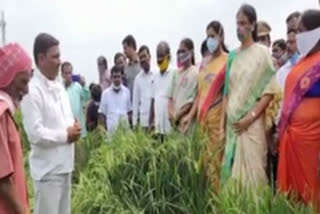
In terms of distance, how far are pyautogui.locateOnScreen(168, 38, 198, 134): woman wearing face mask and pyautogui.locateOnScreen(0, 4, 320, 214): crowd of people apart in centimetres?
1

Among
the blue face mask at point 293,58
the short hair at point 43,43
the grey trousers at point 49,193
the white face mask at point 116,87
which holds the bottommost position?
the grey trousers at point 49,193

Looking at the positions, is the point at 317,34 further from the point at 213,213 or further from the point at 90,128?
the point at 90,128

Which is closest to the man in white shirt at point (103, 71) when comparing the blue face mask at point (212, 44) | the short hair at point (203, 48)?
the short hair at point (203, 48)

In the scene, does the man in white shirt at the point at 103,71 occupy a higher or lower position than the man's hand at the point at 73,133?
lower

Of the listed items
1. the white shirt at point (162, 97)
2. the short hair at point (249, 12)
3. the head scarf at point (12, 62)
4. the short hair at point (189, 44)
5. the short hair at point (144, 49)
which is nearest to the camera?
the head scarf at point (12, 62)

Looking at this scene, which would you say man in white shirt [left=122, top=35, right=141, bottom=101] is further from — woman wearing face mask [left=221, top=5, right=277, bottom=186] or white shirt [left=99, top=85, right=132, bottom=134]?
woman wearing face mask [left=221, top=5, right=277, bottom=186]

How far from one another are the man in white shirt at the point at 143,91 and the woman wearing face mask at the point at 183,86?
47.9 inches

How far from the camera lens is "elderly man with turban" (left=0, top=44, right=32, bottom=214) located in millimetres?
4609

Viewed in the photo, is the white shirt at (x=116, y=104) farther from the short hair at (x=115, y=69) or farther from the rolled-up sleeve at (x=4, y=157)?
the rolled-up sleeve at (x=4, y=157)

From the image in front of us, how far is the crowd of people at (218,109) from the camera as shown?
502cm

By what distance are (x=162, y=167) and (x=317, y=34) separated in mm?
1979

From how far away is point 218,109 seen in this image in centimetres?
778

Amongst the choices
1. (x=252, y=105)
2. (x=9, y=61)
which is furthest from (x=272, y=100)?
(x=9, y=61)

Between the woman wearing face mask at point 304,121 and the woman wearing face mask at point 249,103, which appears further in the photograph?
the woman wearing face mask at point 249,103
